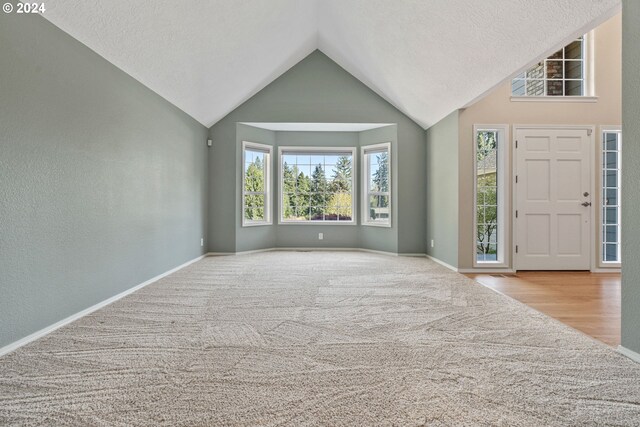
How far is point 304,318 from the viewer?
273cm

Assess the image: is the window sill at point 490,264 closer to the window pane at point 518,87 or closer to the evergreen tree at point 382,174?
the evergreen tree at point 382,174

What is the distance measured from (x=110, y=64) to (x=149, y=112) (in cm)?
81

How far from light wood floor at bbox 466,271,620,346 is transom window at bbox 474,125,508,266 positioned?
61 centimetres

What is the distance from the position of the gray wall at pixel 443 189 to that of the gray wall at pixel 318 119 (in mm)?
260

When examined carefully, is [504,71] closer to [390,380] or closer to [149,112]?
[390,380]

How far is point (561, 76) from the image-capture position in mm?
5000

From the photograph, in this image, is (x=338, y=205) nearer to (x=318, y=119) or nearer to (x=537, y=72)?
(x=318, y=119)

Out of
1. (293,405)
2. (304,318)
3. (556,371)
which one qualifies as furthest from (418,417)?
(304,318)

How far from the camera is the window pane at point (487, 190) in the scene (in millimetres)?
5016

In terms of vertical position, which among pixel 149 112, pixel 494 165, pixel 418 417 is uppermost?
pixel 149 112

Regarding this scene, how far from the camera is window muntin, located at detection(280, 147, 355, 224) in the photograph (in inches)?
282

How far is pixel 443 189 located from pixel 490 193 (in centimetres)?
66

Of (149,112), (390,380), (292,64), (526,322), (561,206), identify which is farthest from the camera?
(292,64)

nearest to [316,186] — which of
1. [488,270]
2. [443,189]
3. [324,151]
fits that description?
[324,151]
